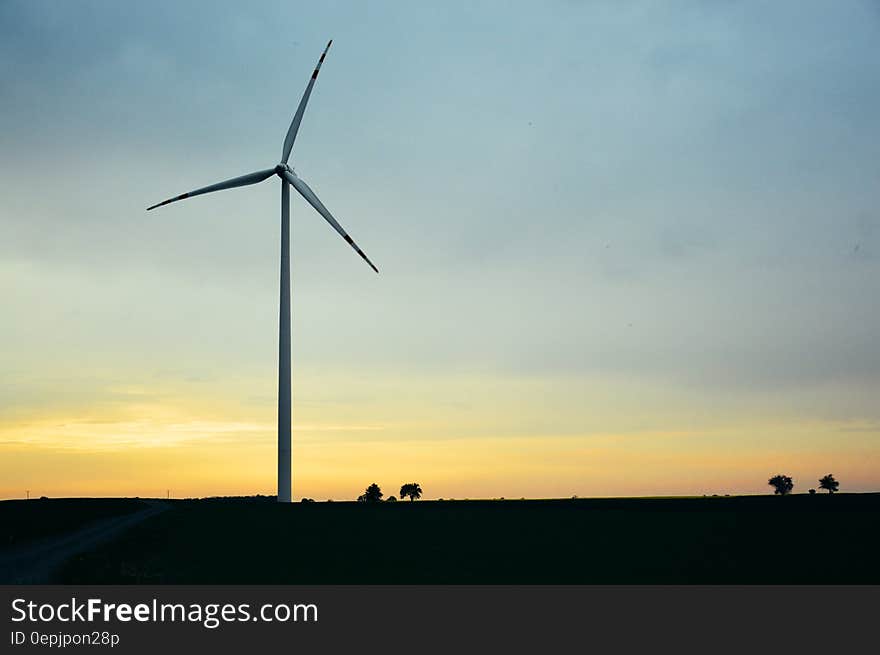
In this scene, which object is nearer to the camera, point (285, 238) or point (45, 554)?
point (45, 554)

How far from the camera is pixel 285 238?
95875 millimetres

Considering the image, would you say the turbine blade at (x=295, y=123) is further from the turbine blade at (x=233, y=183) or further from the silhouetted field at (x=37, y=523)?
the silhouetted field at (x=37, y=523)

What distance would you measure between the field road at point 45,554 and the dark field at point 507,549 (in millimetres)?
1600

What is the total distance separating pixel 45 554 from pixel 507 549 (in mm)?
30405

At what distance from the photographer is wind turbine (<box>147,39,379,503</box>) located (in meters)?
88.4
